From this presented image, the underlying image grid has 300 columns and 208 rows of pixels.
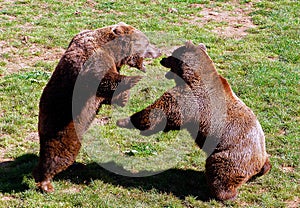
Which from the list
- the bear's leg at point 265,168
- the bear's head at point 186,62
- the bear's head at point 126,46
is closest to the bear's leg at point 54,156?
the bear's head at point 126,46

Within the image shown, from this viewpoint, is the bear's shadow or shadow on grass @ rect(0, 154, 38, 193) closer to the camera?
shadow on grass @ rect(0, 154, 38, 193)

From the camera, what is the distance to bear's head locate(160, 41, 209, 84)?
22.6 feet

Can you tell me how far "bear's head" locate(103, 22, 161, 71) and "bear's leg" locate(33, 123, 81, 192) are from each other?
4.17ft

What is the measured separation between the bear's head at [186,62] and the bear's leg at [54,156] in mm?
1650

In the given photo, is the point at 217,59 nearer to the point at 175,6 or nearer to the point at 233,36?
the point at 233,36

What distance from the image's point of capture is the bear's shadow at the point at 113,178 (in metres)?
6.79

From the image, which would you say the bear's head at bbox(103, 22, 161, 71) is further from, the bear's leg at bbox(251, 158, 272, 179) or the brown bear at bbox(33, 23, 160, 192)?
the bear's leg at bbox(251, 158, 272, 179)

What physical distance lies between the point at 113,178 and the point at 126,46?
1.85m

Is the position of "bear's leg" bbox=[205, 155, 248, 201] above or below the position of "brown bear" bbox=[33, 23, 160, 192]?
below

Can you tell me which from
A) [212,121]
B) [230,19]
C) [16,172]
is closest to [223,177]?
[212,121]

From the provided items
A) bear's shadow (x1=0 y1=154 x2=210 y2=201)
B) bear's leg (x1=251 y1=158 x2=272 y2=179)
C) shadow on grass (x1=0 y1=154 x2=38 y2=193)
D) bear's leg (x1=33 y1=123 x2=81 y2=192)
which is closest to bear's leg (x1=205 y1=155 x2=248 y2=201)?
bear's shadow (x1=0 y1=154 x2=210 y2=201)

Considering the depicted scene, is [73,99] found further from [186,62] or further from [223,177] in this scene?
[223,177]

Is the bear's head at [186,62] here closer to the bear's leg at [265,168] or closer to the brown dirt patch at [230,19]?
the bear's leg at [265,168]

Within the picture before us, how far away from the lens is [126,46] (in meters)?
7.05
